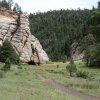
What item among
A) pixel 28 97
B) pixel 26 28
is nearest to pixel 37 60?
pixel 26 28

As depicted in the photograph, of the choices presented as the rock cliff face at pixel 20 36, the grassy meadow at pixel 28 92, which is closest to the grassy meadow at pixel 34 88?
the grassy meadow at pixel 28 92

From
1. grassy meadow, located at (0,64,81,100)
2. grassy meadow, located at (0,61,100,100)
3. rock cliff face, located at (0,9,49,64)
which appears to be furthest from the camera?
rock cliff face, located at (0,9,49,64)

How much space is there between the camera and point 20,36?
127m

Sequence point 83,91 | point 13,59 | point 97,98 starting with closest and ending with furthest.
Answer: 1. point 97,98
2. point 83,91
3. point 13,59

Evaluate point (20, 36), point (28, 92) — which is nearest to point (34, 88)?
point (28, 92)

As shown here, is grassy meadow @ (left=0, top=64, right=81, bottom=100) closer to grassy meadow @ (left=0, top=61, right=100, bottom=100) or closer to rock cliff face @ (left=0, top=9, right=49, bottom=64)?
grassy meadow @ (left=0, top=61, right=100, bottom=100)

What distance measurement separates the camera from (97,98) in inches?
1242

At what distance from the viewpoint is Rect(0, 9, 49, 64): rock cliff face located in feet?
407

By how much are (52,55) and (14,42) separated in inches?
2484

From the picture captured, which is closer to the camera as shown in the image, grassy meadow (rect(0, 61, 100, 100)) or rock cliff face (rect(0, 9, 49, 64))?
grassy meadow (rect(0, 61, 100, 100))

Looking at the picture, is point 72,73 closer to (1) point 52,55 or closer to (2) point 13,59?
(2) point 13,59

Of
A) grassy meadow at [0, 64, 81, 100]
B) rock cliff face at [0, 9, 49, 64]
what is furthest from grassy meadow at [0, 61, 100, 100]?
rock cliff face at [0, 9, 49, 64]

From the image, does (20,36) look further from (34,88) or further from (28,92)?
(28,92)

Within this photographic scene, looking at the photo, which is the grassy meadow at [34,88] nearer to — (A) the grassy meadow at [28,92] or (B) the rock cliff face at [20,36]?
(A) the grassy meadow at [28,92]
